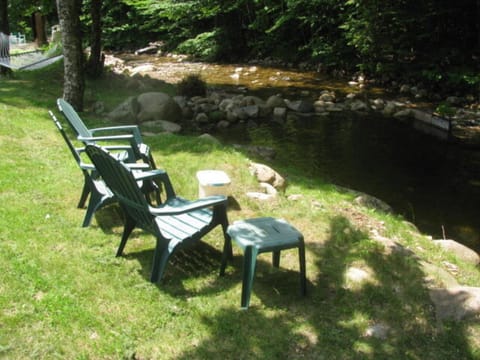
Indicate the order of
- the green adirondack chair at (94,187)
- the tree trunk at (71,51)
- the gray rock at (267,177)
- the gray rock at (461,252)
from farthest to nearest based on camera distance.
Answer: the tree trunk at (71,51)
the gray rock at (267,177)
the gray rock at (461,252)
the green adirondack chair at (94,187)

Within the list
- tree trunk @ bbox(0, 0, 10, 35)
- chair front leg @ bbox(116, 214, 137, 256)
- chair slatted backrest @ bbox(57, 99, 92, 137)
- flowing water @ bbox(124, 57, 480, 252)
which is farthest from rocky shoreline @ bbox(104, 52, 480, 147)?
chair front leg @ bbox(116, 214, 137, 256)

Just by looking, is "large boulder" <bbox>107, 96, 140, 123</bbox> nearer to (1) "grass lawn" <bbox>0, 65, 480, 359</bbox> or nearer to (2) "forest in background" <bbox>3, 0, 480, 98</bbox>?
(1) "grass lawn" <bbox>0, 65, 480, 359</bbox>

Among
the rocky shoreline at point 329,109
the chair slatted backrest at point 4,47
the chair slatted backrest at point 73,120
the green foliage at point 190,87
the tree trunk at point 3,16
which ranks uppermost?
the tree trunk at point 3,16

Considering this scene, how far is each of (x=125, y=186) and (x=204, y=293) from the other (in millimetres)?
916

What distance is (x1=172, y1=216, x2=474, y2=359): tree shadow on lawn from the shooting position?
2883mm

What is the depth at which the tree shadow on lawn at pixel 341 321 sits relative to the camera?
2883 mm

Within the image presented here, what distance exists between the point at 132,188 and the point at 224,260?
33.8 inches

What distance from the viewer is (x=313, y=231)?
457 cm

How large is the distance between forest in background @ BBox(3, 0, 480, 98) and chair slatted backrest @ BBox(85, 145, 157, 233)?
35.6 feet

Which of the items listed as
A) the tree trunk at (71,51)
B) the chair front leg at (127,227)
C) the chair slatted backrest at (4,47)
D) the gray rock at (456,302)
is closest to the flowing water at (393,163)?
the gray rock at (456,302)

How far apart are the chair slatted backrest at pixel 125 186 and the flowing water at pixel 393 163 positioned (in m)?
3.90

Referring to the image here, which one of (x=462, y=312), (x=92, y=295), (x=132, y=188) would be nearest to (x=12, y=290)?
(x=92, y=295)

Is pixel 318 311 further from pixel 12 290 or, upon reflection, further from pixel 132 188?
pixel 12 290

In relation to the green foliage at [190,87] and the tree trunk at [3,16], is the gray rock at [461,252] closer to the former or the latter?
the green foliage at [190,87]
